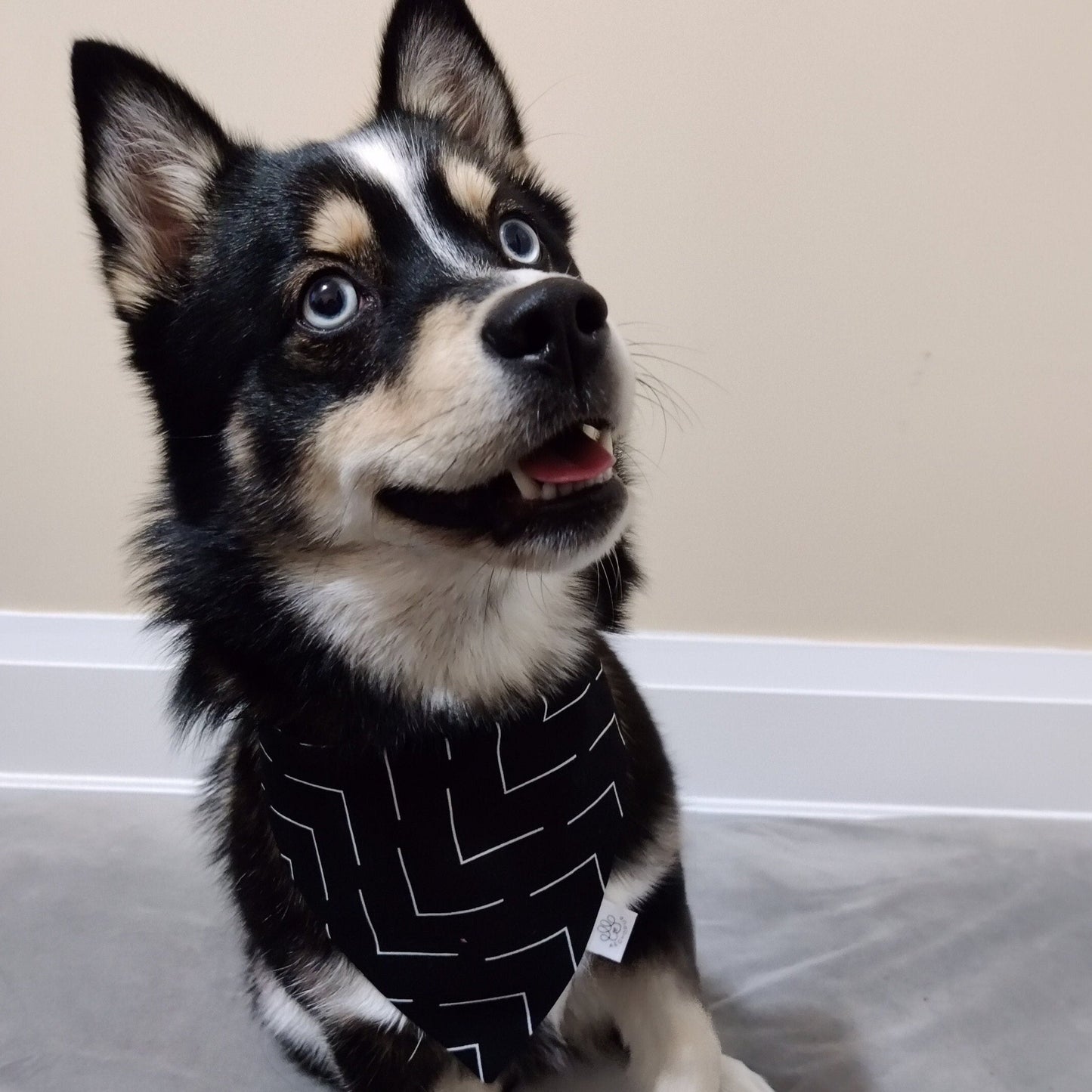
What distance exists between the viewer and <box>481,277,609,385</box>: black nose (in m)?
0.76

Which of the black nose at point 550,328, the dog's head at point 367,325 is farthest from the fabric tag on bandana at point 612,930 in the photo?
the black nose at point 550,328

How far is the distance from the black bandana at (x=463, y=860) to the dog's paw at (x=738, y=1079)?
27 centimetres

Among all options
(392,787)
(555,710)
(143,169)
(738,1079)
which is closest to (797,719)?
(738,1079)

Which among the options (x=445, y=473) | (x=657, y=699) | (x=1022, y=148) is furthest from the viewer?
(x=657, y=699)

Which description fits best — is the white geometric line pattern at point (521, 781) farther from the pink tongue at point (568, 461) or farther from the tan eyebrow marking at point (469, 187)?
the tan eyebrow marking at point (469, 187)

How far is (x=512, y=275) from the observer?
2.80 feet

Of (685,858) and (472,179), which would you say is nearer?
(472,179)

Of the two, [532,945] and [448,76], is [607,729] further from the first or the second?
[448,76]

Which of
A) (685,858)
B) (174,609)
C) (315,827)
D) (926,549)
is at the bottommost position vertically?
(685,858)

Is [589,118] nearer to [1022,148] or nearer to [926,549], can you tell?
[1022,148]

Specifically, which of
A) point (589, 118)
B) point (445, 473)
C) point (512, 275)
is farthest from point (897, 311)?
point (445, 473)

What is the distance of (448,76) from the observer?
3.76 feet

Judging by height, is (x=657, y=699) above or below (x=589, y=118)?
below

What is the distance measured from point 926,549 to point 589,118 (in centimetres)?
94
